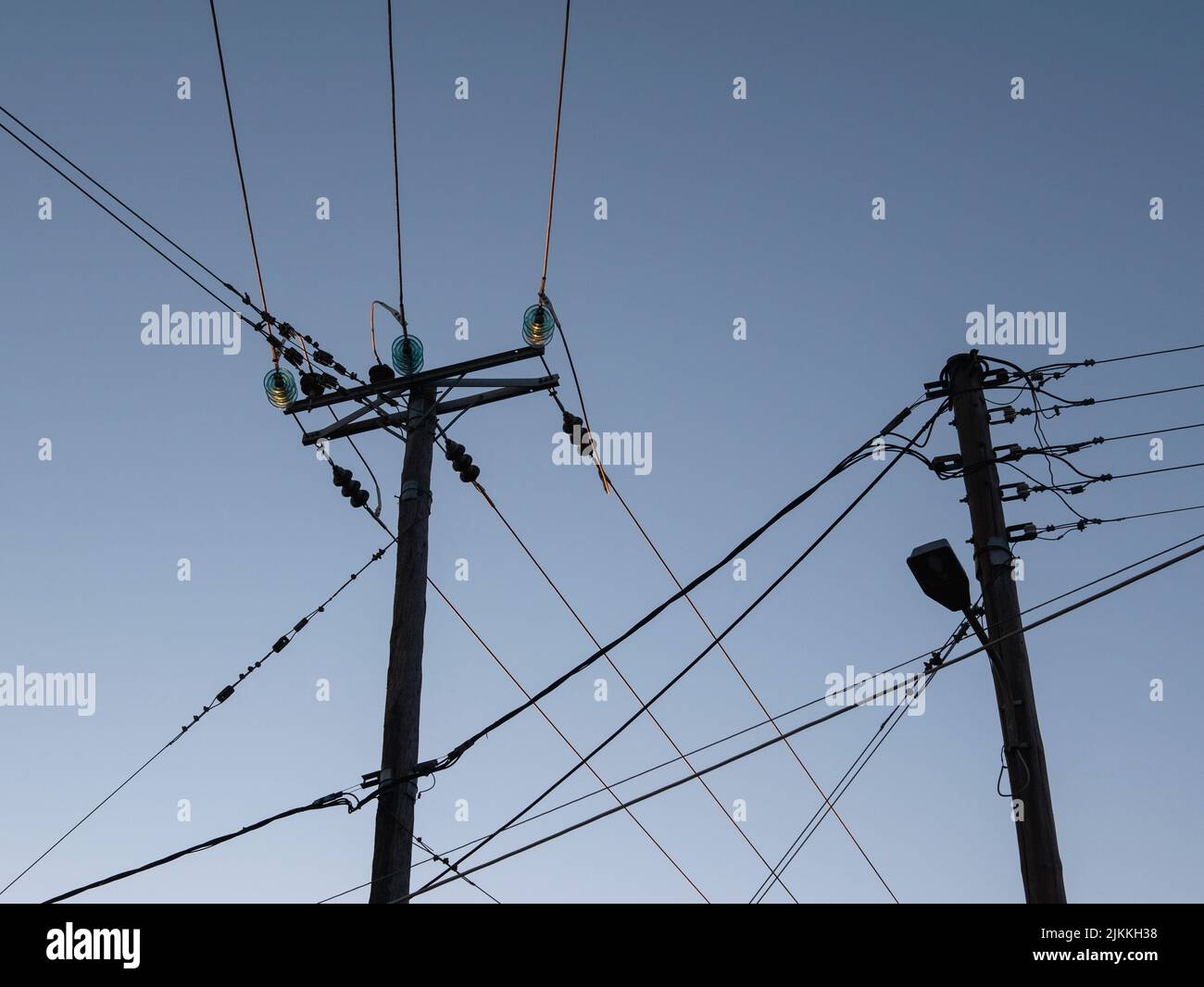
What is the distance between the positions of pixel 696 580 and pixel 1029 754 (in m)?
2.66

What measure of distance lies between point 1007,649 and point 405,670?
450cm

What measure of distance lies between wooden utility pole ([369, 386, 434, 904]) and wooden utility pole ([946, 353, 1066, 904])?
4.32 m

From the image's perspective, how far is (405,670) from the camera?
870 cm

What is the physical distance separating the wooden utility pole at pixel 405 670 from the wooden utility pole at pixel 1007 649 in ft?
14.2

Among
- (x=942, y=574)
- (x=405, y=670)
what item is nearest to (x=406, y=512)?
(x=405, y=670)

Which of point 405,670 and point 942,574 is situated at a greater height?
point 942,574

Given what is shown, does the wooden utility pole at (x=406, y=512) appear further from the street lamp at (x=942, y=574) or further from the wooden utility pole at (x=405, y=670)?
the street lamp at (x=942, y=574)

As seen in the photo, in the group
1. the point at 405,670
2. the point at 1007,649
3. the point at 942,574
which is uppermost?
the point at 942,574

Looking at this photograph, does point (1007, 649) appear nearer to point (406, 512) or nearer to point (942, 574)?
point (942, 574)

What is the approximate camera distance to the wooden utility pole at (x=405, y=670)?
816cm

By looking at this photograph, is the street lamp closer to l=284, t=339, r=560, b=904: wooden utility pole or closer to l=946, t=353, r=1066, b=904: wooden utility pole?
l=946, t=353, r=1066, b=904: wooden utility pole

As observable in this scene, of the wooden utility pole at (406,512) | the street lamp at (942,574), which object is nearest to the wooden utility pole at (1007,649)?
the street lamp at (942,574)
